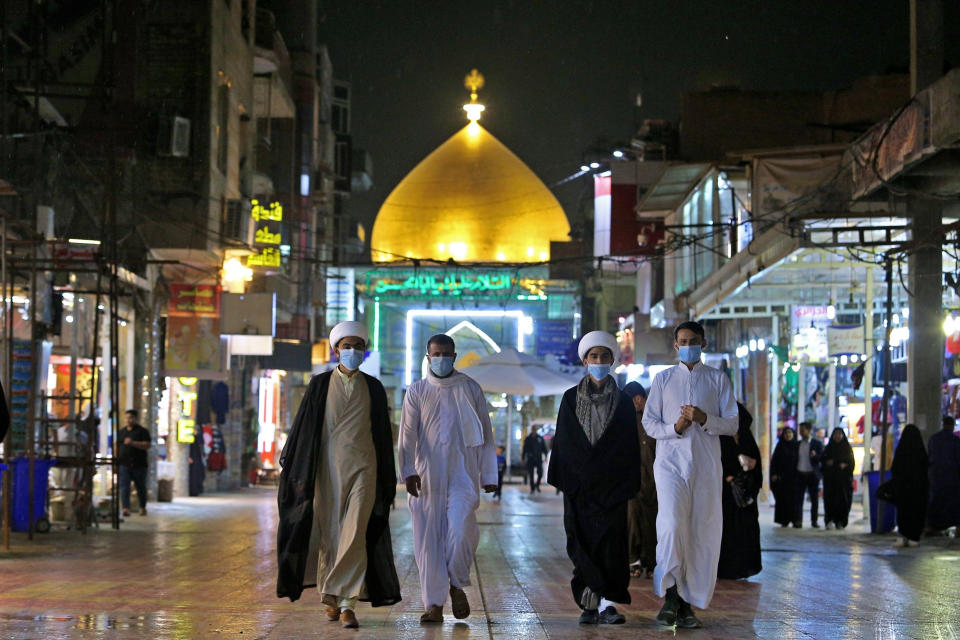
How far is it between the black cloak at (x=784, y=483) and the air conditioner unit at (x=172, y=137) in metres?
10.8

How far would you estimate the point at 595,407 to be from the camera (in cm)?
848

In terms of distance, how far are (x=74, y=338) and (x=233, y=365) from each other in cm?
1318

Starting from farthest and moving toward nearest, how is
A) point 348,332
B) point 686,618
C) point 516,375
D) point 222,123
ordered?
point 516,375, point 222,123, point 348,332, point 686,618

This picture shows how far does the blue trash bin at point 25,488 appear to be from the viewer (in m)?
15.4

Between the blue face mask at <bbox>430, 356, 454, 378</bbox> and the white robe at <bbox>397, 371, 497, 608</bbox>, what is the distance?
0.12 feet

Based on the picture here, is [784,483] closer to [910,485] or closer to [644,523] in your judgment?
[910,485]

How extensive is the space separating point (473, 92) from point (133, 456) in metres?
49.9

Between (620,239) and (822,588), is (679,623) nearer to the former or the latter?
(822,588)

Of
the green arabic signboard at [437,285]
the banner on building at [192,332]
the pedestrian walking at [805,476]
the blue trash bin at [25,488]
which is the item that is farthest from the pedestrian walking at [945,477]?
the green arabic signboard at [437,285]

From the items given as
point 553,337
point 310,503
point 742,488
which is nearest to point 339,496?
point 310,503

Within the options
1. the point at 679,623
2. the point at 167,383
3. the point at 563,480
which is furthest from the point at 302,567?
the point at 167,383

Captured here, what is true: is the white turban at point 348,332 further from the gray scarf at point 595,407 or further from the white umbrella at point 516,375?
the white umbrella at point 516,375

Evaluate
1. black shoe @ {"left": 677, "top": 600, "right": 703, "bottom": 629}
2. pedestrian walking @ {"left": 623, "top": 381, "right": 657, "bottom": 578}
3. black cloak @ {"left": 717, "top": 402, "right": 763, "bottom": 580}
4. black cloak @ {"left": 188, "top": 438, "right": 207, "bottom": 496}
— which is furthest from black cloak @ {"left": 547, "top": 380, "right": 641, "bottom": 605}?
black cloak @ {"left": 188, "top": 438, "right": 207, "bottom": 496}

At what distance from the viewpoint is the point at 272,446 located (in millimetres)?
39719
